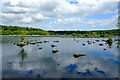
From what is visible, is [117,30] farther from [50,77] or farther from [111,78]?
[50,77]

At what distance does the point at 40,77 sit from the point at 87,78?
11.0 meters

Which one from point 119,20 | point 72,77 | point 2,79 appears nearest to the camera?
point 2,79

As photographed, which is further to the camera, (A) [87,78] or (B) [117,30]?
(B) [117,30]

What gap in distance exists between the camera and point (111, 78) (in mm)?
23234

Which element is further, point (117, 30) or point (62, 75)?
point (117, 30)

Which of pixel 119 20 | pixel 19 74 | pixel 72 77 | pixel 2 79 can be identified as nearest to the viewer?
pixel 2 79

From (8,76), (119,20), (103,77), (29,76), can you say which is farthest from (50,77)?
(119,20)

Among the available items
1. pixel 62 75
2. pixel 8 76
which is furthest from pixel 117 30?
pixel 8 76

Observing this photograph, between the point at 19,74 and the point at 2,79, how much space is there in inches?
153

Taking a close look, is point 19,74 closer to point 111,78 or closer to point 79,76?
point 79,76

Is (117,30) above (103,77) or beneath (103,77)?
above

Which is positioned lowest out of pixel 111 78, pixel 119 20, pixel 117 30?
pixel 111 78

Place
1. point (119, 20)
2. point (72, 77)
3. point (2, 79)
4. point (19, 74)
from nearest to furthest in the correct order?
1. point (2, 79)
2. point (72, 77)
3. point (19, 74)
4. point (119, 20)

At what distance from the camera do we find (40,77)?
2308 cm
